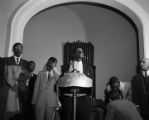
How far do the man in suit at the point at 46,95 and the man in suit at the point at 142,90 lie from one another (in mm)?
1424

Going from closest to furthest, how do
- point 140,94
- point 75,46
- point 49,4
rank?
point 140,94 < point 49,4 < point 75,46

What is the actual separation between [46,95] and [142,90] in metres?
1.68

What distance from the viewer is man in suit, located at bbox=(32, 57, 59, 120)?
507cm

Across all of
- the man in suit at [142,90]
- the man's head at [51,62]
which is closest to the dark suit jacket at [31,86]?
the man's head at [51,62]

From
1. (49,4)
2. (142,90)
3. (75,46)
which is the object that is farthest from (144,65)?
(75,46)

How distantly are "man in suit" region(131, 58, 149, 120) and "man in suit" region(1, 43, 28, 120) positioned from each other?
198 centimetres

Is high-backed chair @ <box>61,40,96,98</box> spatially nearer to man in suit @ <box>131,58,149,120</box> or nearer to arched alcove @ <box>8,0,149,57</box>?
arched alcove @ <box>8,0,149,57</box>

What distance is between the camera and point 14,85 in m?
5.22

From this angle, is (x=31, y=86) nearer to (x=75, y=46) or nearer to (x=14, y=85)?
(x=14, y=85)

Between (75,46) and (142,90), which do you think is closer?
(142,90)

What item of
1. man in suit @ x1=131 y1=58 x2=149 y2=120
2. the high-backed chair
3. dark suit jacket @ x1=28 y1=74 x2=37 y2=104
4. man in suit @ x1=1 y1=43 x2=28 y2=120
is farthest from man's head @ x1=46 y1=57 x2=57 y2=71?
the high-backed chair

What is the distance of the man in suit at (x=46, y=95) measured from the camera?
16.6 feet

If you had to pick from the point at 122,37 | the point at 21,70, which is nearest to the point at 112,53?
the point at 122,37

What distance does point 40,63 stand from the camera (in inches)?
319
